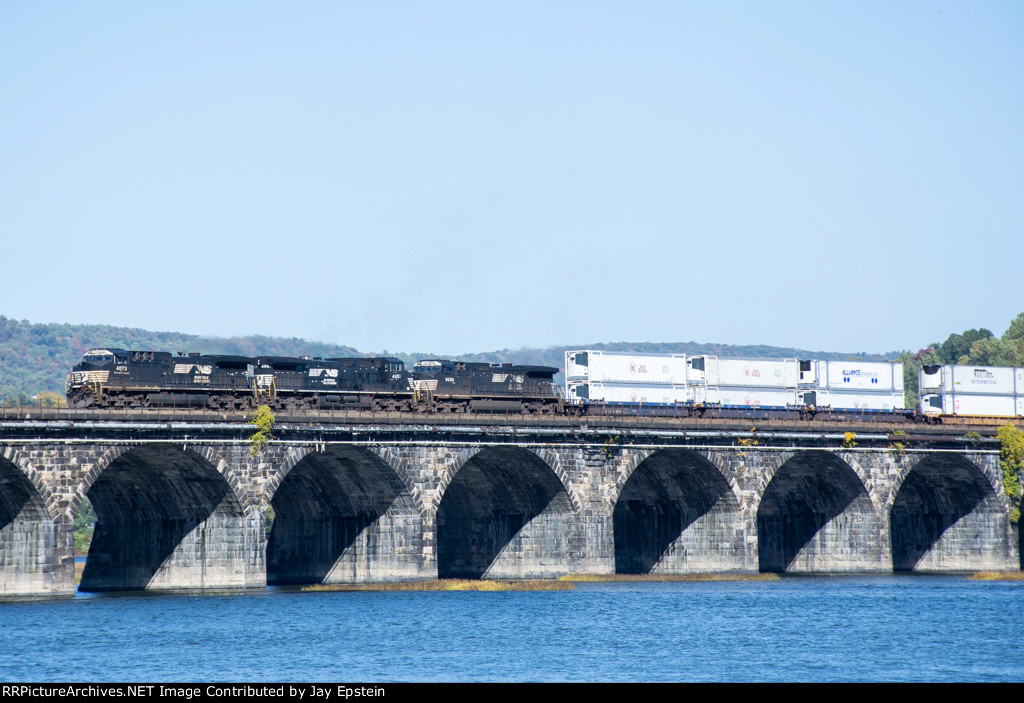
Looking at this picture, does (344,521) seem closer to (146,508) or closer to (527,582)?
(146,508)

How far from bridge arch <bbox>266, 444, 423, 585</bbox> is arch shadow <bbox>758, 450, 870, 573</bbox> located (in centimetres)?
2540

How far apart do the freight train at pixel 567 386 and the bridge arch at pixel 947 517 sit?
15.3ft

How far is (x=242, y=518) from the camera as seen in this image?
195ft

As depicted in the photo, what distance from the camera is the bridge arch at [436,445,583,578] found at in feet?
229

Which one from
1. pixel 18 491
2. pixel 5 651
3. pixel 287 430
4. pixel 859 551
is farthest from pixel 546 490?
pixel 5 651

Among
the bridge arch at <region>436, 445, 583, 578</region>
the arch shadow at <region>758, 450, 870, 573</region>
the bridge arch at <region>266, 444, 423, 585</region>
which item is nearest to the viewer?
the bridge arch at <region>266, 444, 423, 585</region>

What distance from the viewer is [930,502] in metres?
86.1

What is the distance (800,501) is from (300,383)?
116 feet

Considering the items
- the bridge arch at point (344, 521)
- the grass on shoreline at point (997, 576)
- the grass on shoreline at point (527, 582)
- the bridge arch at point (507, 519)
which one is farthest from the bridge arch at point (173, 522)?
the grass on shoreline at point (997, 576)

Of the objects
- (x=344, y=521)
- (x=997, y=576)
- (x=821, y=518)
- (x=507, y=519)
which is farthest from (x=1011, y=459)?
(x=344, y=521)

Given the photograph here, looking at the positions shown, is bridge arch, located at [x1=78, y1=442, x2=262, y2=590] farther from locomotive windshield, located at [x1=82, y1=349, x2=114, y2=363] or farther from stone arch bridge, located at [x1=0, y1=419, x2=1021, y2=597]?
locomotive windshield, located at [x1=82, y1=349, x2=114, y2=363]

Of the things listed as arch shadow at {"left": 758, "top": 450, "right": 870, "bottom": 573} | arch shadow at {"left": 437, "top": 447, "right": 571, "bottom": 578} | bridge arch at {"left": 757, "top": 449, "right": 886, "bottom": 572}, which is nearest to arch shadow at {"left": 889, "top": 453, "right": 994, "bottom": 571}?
bridge arch at {"left": 757, "top": 449, "right": 886, "bottom": 572}

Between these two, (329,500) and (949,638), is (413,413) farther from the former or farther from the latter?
(949,638)

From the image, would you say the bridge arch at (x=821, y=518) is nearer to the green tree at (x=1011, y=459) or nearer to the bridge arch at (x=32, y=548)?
the green tree at (x=1011, y=459)
